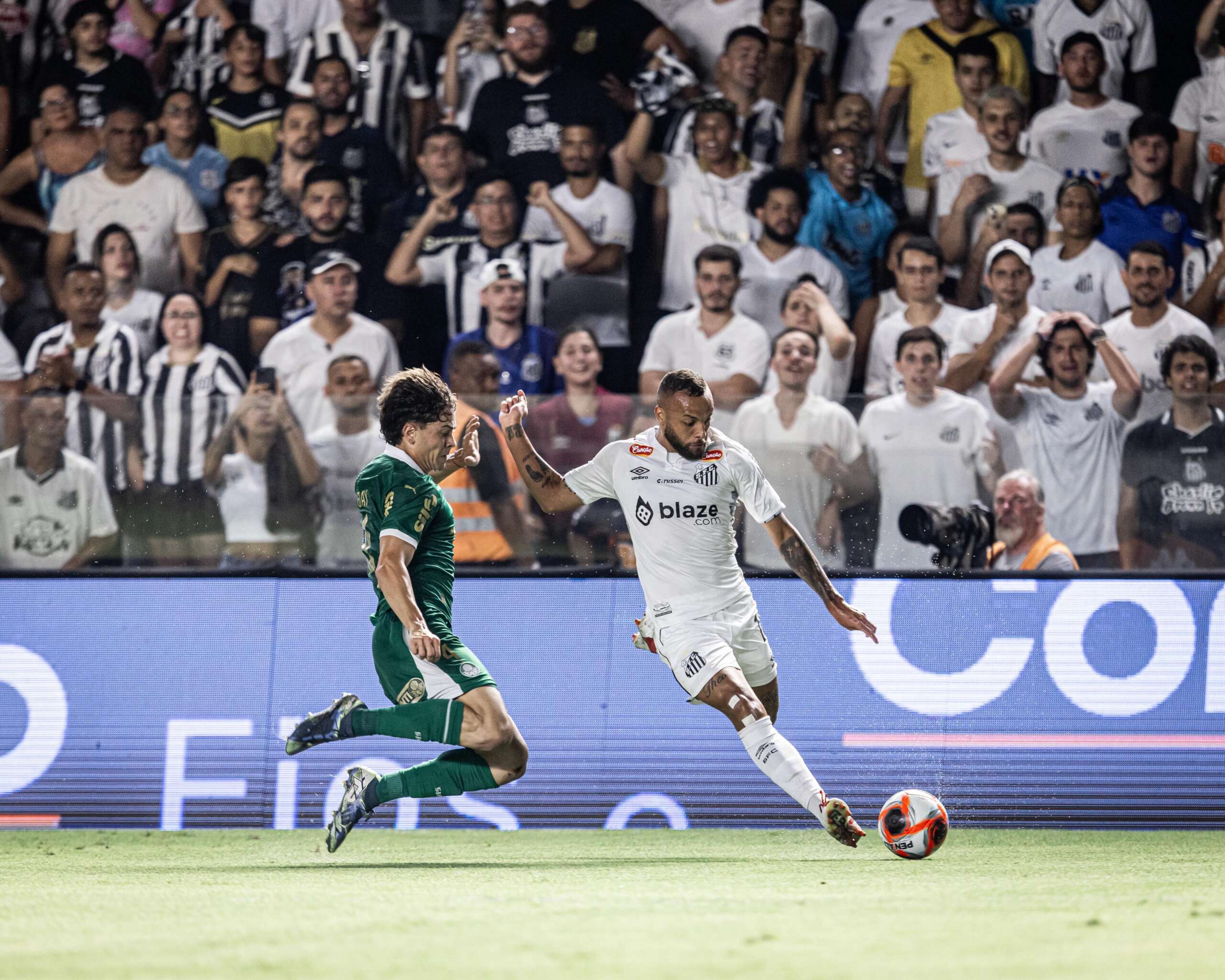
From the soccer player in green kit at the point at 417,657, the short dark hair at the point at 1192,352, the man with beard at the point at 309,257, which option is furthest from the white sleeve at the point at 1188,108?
the soccer player in green kit at the point at 417,657

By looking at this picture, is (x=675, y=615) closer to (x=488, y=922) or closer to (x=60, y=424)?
(x=488, y=922)

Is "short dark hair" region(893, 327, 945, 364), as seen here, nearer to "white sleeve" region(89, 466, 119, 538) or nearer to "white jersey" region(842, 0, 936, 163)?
"white jersey" region(842, 0, 936, 163)

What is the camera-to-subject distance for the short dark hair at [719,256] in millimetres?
11609

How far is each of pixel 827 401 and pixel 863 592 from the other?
3.71 feet

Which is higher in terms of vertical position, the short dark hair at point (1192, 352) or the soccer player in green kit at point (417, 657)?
the short dark hair at point (1192, 352)

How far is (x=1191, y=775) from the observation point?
8.67 m

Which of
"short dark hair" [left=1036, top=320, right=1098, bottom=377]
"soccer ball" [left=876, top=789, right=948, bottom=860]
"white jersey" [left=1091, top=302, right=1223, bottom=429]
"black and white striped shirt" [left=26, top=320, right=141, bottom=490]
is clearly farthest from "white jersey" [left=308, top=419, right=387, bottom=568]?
"white jersey" [left=1091, top=302, right=1223, bottom=429]

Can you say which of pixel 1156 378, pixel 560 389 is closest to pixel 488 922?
pixel 560 389

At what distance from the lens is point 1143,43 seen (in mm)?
12719

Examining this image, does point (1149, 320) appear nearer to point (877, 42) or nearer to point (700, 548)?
point (877, 42)

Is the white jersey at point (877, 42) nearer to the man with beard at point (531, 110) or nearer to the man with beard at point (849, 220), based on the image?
the man with beard at point (849, 220)

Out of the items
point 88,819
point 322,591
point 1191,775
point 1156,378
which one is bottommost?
point 88,819

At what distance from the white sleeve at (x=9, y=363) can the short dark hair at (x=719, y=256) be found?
513 centimetres

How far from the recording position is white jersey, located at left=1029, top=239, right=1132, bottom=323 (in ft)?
37.3
